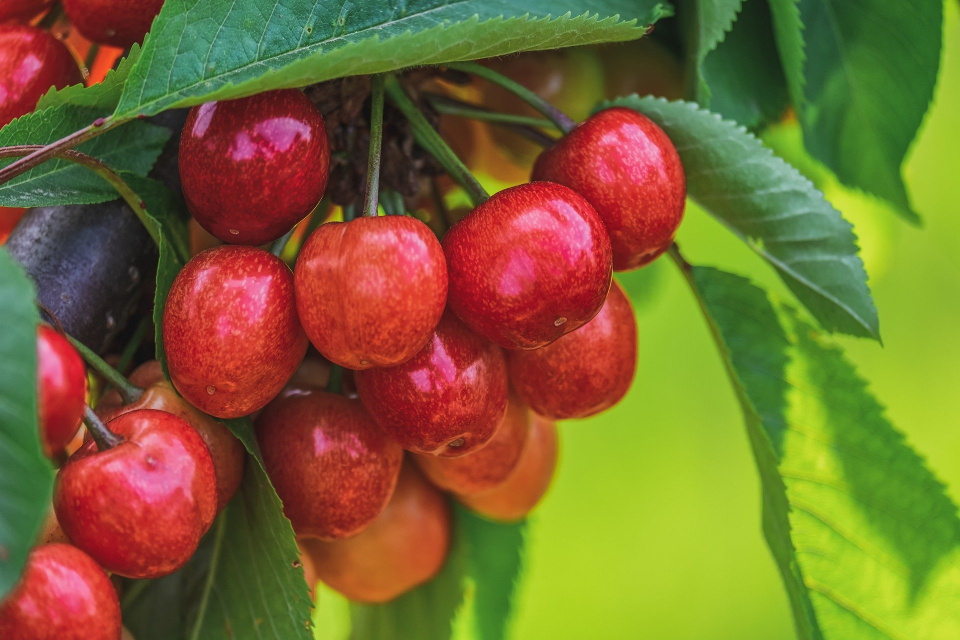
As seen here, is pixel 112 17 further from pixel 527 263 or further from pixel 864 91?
pixel 864 91

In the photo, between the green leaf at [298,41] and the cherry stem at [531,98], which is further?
the cherry stem at [531,98]

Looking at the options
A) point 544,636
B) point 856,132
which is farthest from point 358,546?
point 544,636

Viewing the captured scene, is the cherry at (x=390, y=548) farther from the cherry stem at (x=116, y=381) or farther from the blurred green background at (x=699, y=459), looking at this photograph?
the blurred green background at (x=699, y=459)

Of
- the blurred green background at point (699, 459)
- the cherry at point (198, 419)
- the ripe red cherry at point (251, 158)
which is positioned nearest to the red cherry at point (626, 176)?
the ripe red cherry at point (251, 158)

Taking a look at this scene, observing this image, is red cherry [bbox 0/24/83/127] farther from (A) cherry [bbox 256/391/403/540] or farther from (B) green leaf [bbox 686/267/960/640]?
(B) green leaf [bbox 686/267/960/640]

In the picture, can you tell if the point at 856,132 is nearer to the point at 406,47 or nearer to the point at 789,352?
the point at 789,352

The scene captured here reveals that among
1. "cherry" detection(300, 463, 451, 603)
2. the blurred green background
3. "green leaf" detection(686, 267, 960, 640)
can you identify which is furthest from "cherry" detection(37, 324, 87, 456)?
the blurred green background
